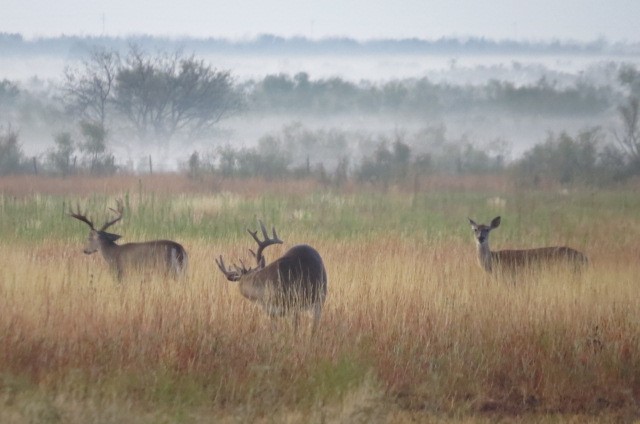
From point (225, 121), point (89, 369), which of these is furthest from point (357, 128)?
point (89, 369)

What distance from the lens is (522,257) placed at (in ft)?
41.0

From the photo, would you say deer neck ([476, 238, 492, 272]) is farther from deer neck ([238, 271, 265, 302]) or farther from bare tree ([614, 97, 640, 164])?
bare tree ([614, 97, 640, 164])

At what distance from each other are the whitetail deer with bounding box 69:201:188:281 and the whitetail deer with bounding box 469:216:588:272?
135 inches

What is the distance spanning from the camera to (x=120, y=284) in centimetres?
1080

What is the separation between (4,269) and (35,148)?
33267 millimetres

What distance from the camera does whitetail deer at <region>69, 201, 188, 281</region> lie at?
37.2 feet

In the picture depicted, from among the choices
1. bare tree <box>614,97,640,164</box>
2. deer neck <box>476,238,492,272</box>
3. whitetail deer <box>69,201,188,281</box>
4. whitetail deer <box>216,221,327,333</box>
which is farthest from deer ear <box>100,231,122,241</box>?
bare tree <box>614,97,640,164</box>

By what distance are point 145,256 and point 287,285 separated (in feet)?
10.7

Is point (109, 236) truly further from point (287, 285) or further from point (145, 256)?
point (287, 285)

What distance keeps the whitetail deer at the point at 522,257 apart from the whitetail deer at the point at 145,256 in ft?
11.2

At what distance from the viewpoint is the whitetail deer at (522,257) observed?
12.3 metres

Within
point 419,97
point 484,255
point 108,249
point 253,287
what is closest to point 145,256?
point 108,249

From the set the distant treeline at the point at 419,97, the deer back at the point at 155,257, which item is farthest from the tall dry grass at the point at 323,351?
the distant treeline at the point at 419,97

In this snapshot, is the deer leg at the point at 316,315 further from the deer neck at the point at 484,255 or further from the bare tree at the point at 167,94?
the bare tree at the point at 167,94
